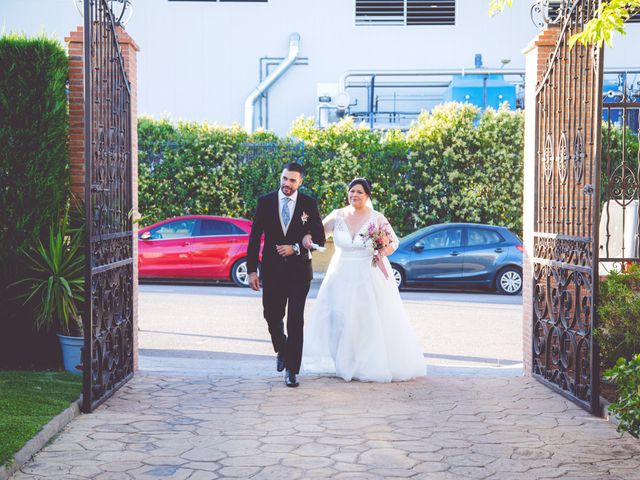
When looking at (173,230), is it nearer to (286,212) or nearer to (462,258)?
(462,258)

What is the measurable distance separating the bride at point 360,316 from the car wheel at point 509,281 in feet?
32.3

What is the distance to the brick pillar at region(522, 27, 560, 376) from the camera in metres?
8.20

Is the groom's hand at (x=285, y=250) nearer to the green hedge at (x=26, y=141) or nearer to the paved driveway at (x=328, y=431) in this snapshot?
the paved driveway at (x=328, y=431)

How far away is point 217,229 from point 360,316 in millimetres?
10539

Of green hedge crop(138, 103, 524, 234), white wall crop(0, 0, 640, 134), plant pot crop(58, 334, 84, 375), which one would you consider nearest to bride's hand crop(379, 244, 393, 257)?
plant pot crop(58, 334, 84, 375)

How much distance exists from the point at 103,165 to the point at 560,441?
421 centimetres

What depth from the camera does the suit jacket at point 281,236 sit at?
7.92 metres

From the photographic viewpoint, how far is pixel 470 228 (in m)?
18.1

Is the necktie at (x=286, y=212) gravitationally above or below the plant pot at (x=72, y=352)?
above

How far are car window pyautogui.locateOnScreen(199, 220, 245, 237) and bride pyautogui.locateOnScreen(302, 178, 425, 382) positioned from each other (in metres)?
9.90

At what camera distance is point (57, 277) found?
7758 mm

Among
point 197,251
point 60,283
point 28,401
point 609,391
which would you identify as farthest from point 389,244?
point 197,251

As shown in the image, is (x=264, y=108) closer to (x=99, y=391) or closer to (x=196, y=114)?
(x=196, y=114)

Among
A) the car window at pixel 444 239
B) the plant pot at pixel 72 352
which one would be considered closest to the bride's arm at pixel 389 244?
the plant pot at pixel 72 352
